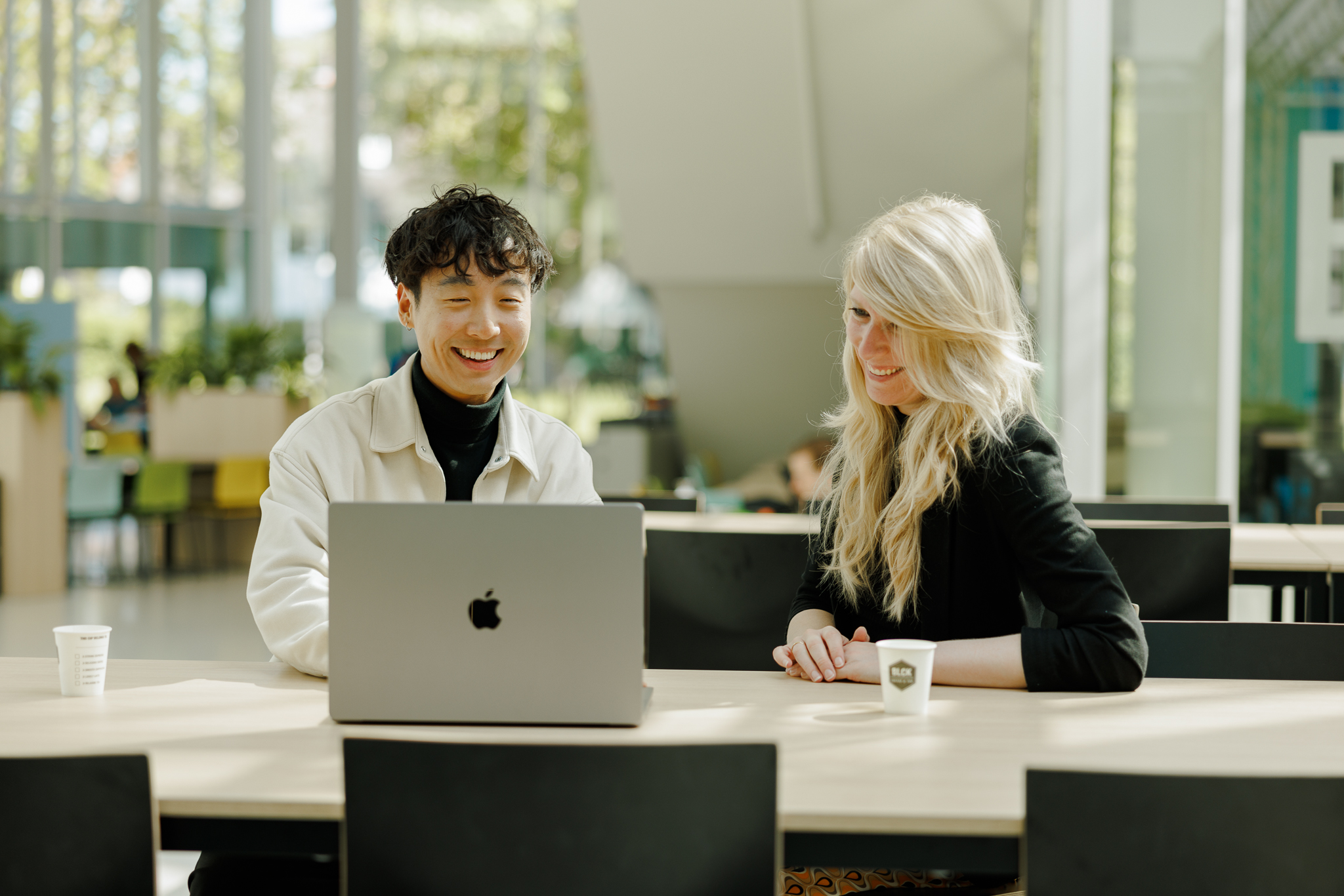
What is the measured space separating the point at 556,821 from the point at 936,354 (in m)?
0.96

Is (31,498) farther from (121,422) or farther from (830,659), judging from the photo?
(830,659)

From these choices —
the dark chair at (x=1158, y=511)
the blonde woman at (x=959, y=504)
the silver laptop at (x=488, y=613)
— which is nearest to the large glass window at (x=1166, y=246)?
the dark chair at (x=1158, y=511)

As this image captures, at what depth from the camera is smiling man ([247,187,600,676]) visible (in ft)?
5.91

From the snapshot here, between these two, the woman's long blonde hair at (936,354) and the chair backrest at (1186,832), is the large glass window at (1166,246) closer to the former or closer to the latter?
the woman's long blonde hair at (936,354)

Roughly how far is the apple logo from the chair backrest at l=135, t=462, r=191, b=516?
279 inches

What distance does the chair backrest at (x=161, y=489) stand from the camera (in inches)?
306

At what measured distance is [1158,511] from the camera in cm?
320

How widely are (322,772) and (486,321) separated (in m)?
0.83

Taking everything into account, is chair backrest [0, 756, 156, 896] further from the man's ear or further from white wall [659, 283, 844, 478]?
white wall [659, 283, 844, 478]

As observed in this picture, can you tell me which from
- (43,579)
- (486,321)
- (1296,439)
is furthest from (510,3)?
(486,321)

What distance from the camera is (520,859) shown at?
1.10m

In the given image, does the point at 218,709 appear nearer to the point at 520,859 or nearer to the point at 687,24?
the point at 520,859

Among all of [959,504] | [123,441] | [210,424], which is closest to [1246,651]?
[959,504]

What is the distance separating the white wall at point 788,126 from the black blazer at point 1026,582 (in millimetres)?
4979
